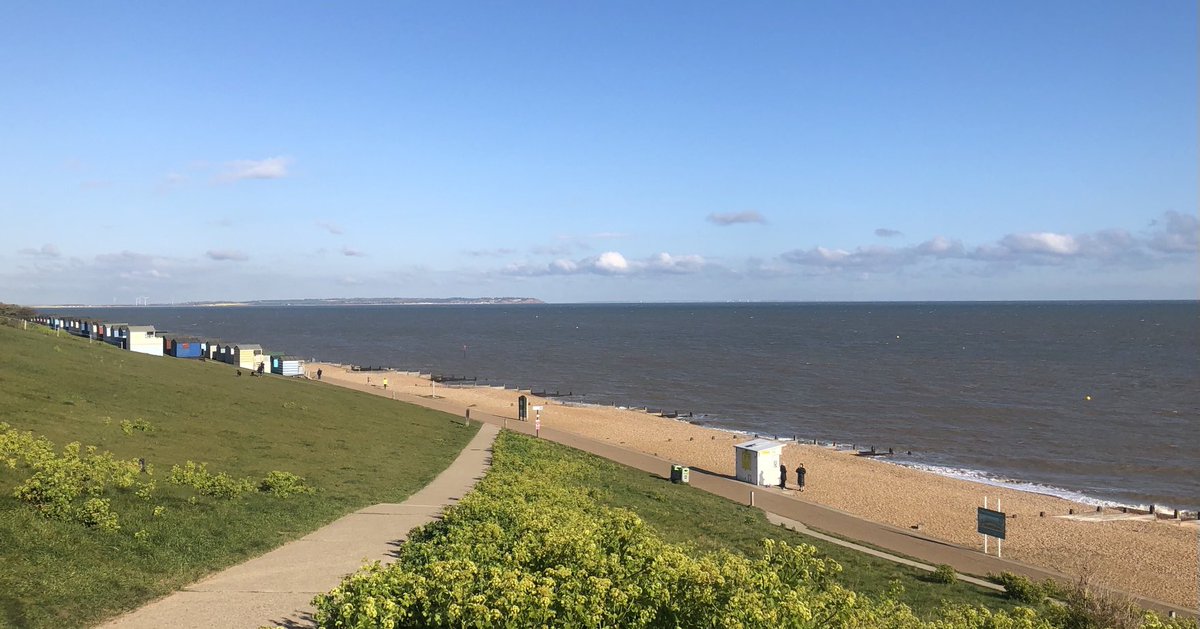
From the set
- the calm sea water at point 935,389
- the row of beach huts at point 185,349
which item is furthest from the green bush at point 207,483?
the row of beach huts at point 185,349

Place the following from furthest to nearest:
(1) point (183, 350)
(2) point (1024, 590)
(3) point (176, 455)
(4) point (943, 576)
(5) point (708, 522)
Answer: (1) point (183, 350), (5) point (708, 522), (3) point (176, 455), (4) point (943, 576), (2) point (1024, 590)

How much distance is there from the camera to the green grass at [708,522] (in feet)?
50.5

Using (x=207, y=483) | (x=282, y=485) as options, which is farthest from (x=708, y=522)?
(x=207, y=483)

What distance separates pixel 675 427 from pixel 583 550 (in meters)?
40.9

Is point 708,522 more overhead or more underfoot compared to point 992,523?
more overhead

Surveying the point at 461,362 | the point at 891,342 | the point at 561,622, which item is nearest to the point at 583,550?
the point at 561,622

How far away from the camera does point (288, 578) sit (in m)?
11.6

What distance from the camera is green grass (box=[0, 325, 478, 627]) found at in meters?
10.5

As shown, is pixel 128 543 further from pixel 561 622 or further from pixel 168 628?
pixel 561 622

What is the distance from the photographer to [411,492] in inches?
773

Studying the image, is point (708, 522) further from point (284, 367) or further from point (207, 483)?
point (284, 367)

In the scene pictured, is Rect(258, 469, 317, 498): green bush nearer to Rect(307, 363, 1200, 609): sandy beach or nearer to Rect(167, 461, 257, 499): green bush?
Rect(167, 461, 257, 499): green bush

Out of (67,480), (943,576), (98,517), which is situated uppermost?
(67,480)

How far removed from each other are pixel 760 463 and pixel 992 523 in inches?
402
